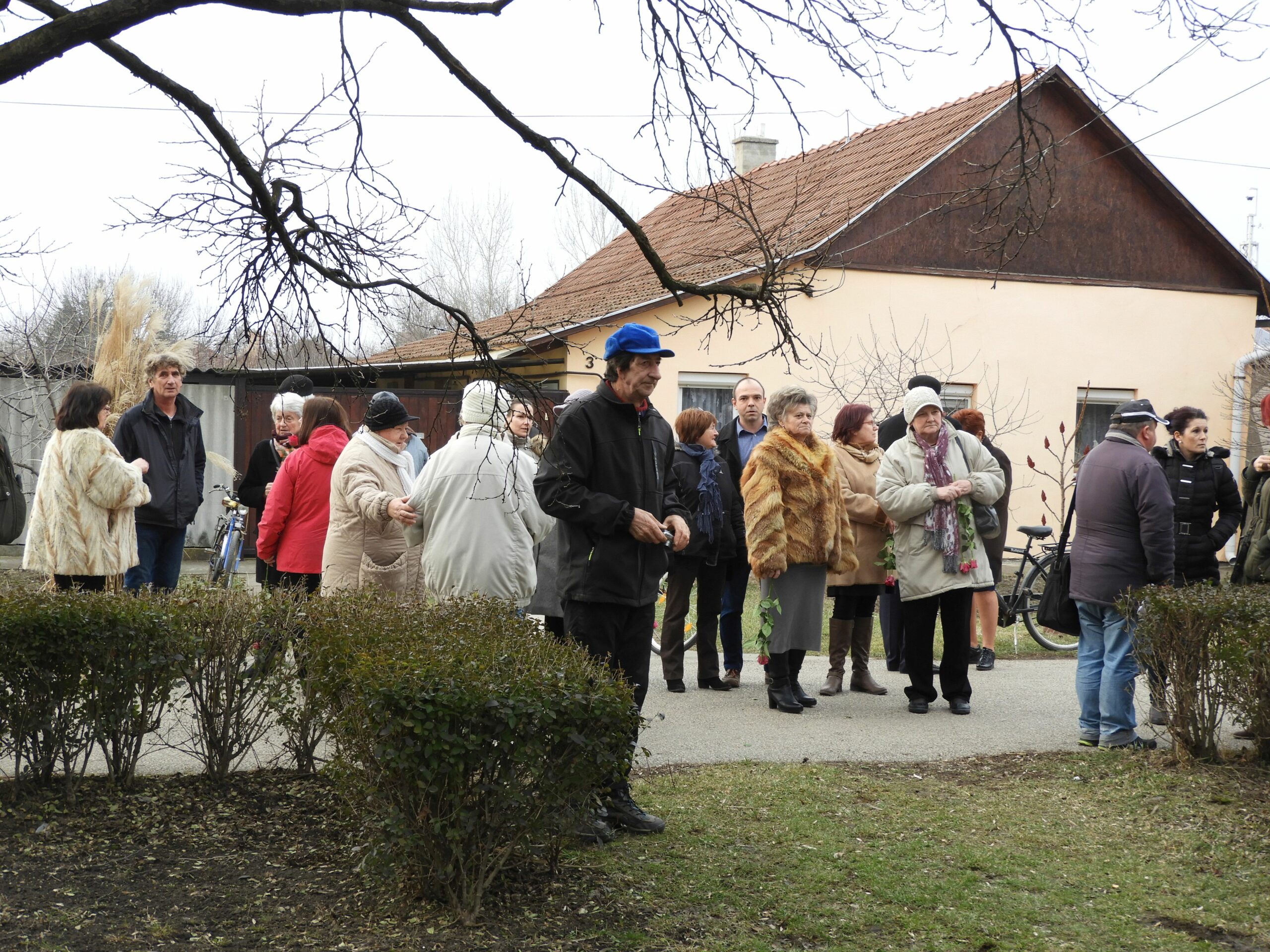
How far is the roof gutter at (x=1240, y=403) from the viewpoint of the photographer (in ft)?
61.7

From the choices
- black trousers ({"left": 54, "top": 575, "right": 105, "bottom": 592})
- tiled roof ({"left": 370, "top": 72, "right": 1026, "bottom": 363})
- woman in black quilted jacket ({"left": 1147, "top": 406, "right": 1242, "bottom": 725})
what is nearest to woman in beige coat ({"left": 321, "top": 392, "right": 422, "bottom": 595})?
black trousers ({"left": 54, "top": 575, "right": 105, "bottom": 592})

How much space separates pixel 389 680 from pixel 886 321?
47.1 ft

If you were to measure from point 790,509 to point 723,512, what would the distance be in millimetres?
798

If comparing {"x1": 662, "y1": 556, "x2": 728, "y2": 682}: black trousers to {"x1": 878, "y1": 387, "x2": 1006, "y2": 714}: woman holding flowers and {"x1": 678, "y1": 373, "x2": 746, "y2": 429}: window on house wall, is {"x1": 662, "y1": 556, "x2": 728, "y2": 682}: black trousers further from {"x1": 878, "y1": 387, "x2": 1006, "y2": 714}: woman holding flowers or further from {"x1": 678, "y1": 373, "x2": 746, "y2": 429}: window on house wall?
{"x1": 678, "y1": 373, "x2": 746, "y2": 429}: window on house wall

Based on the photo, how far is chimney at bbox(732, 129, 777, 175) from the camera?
24203 millimetres

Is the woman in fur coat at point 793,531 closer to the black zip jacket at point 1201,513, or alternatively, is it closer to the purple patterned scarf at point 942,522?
the purple patterned scarf at point 942,522

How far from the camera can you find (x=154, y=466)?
7.91 m

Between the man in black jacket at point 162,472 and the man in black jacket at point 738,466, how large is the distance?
12.1 ft

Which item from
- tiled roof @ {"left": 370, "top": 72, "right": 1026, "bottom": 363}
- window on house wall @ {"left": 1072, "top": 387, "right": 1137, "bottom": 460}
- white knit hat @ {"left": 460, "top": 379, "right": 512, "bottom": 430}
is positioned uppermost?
tiled roof @ {"left": 370, "top": 72, "right": 1026, "bottom": 363}

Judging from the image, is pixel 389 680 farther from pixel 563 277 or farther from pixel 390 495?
pixel 563 277

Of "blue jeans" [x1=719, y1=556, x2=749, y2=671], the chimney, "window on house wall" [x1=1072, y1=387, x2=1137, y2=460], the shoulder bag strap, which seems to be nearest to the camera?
the shoulder bag strap

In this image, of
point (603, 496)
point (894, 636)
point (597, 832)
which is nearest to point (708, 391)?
point (894, 636)

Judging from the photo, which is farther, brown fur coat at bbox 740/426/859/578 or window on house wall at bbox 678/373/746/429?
window on house wall at bbox 678/373/746/429

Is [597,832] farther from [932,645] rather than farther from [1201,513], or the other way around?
[1201,513]
